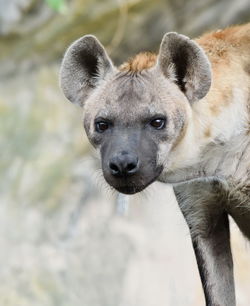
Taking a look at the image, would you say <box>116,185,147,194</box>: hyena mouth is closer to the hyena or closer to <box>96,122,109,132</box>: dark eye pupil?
the hyena

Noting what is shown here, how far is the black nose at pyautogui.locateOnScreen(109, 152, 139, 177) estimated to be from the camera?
20.0 feet

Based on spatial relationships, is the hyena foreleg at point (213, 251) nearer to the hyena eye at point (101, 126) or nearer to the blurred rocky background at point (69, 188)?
the hyena eye at point (101, 126)

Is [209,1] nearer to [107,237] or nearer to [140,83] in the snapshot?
[107,237]

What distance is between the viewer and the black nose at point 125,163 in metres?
6.10

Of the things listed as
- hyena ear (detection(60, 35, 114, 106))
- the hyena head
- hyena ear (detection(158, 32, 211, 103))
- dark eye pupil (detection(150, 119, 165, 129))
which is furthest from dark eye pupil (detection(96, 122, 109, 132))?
hyena ear (detection(158, 32, 211, 103))

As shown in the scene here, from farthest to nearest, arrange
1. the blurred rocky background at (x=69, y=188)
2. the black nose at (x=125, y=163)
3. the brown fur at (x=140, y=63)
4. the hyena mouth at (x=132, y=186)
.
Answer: the blurred rocky background at (x=69, y=188) < the brown fur at (x=140, y=63) < the hyena mouth at (x=132, y=186) < the black nose at (x=125, y=163)

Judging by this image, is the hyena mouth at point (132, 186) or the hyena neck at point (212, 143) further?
the hyena neck at point (212, 143)

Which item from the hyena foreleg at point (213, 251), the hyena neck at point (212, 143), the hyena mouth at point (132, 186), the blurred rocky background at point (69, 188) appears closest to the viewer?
the hyena mouth at point (132, 186)

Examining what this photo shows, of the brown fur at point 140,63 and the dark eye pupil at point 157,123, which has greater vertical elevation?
the brown fur at point 140,63

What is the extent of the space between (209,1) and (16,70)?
206 centimetres

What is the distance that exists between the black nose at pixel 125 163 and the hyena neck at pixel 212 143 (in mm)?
395

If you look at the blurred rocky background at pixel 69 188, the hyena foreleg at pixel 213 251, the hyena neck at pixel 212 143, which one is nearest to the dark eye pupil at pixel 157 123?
the hyena neck at pixel 212 143

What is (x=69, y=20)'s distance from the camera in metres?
11.1

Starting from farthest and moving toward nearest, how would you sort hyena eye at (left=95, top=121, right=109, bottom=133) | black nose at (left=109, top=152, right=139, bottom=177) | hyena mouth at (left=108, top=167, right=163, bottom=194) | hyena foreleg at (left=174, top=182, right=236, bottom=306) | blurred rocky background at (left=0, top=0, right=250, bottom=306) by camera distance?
blurred rocky background at (left=0, top=0, right=250, bottom=306) → hyena foreleg at (left=174, top=182, right=236, bottom=306) → hyena eye at (left=95, top=121, right=109, bottom=133) → hyena mouth at (left=108, top=167, right=163, bottom=194) → black nose at (left=109, top=152, right=139, bottom=177)
